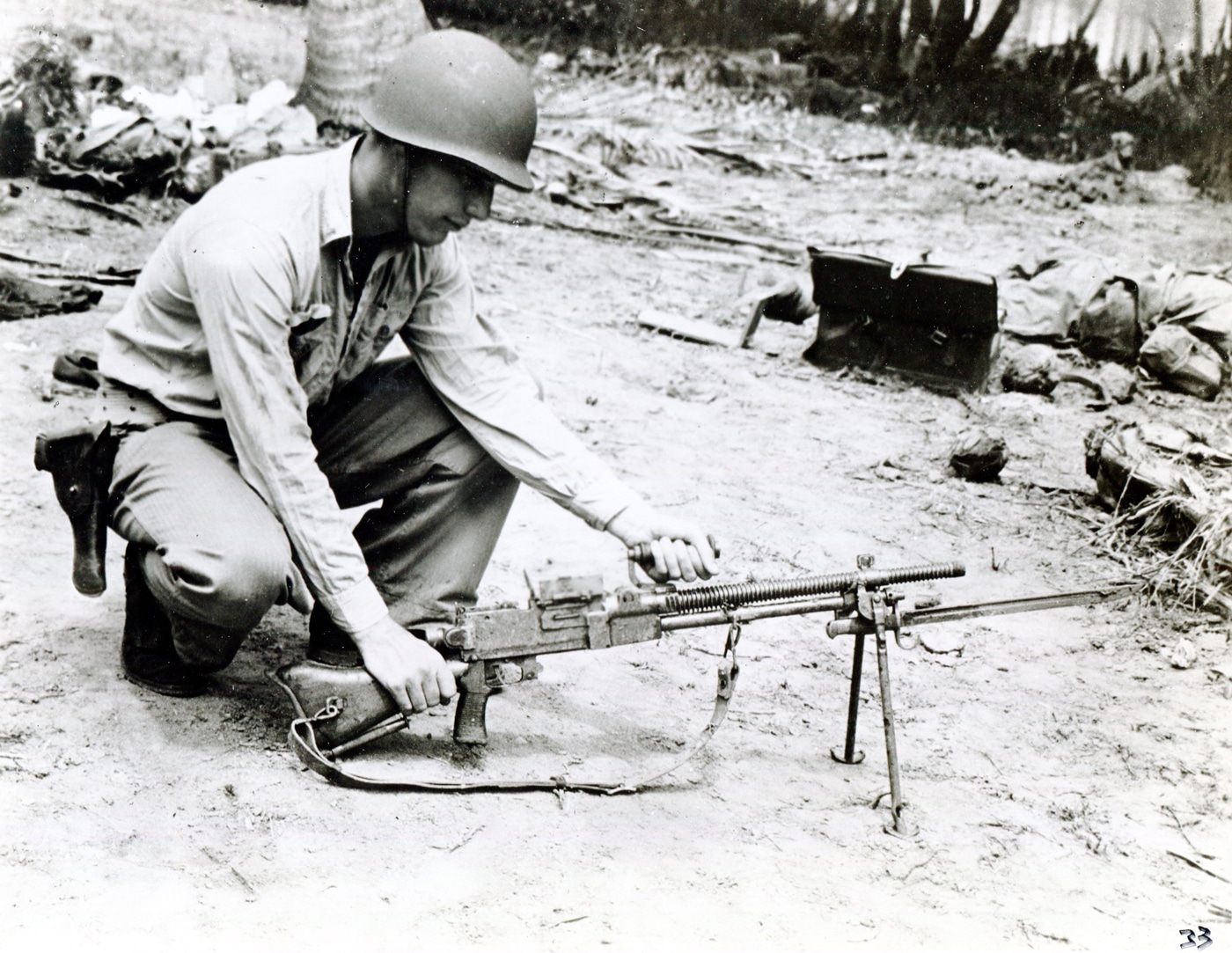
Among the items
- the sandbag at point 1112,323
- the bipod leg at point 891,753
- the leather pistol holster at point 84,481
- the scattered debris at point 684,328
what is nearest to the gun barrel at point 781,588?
the bipod leg at point 891,753

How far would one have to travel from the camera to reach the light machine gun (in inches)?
112

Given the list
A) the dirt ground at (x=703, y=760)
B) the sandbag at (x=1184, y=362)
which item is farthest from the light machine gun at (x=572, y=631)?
the sandbag at (x=1184, y=362)

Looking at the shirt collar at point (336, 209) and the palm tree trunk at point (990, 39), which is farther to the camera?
the palm tree trunk at point (990, 39)

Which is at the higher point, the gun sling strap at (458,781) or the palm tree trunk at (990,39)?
the palm tree trunk at (990,39)

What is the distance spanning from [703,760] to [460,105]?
1818mm

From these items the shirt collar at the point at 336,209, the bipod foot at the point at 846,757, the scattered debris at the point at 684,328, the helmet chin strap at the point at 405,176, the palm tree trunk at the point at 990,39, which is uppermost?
the palm tree trunk at the point at 990,39

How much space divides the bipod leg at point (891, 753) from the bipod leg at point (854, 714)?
0.33ft

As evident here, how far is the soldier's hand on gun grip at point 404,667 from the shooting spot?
2.80 m

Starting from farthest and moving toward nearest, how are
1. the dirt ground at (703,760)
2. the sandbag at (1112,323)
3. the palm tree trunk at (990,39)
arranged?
the palm tree trunk at (990,39) < the sandbag at (1112,323) < the dirt ground at (703,760)

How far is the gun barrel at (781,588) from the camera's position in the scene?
2.88 meters

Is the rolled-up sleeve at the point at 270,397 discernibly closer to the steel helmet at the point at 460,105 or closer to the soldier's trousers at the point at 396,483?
the soldier's trousers at the point at 396,483

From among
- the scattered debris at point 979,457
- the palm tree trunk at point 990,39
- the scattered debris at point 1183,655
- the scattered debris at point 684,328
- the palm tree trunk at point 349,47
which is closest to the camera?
the scattered debris at point 1183,655

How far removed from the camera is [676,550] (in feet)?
9.74

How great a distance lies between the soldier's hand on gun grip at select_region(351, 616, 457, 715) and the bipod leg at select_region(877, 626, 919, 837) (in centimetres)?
105
